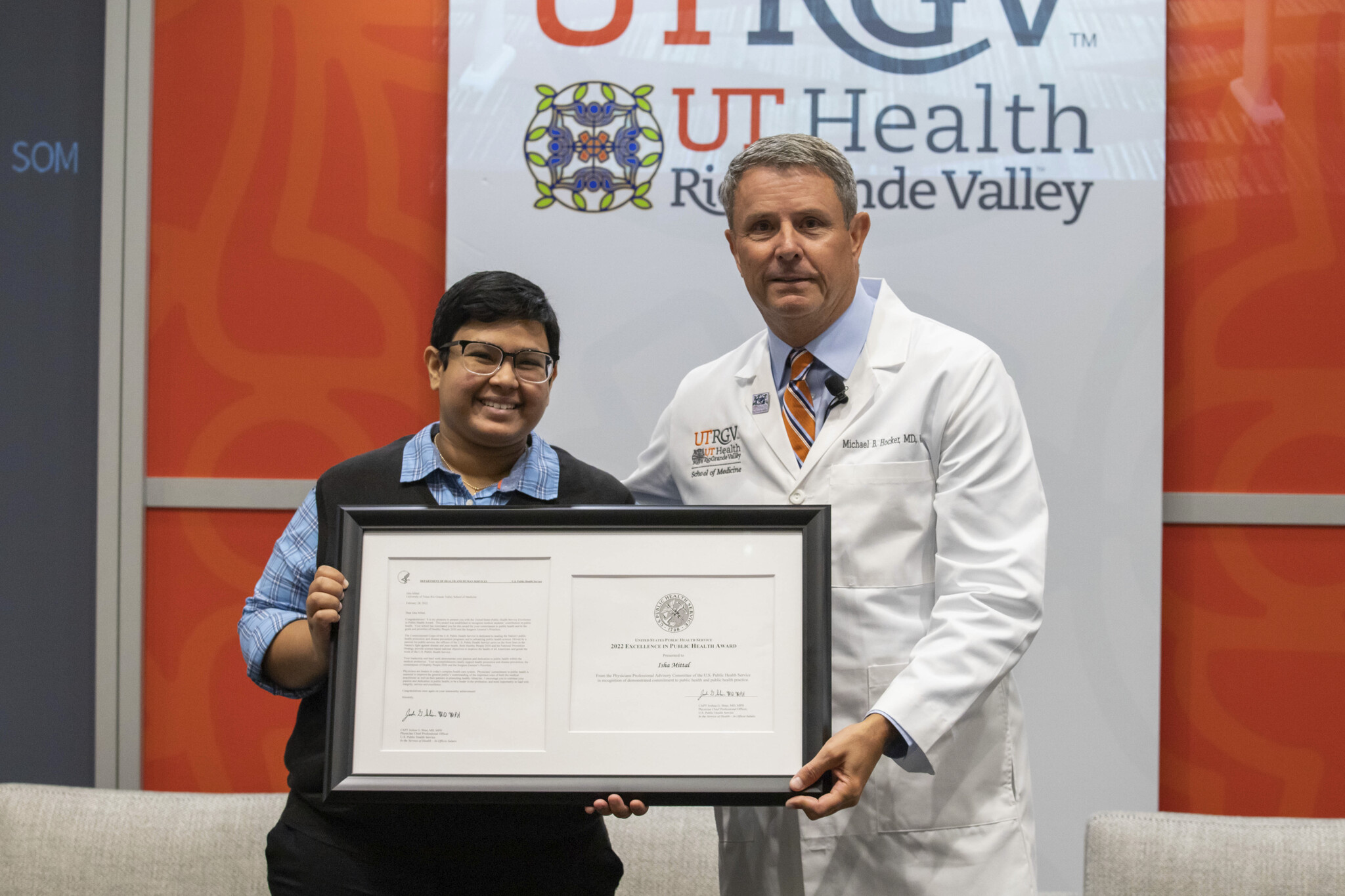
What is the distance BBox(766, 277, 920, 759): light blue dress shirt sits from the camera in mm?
1613

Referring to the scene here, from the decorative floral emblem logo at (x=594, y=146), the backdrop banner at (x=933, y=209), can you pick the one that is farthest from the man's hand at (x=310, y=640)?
the decorative floral emblem logo at (x=594, y=146)

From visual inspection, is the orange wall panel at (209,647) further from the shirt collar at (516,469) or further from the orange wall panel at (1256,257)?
the orange wall panel at (1256,257)

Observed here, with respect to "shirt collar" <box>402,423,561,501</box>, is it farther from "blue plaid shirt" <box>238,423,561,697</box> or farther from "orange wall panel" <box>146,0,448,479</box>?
"orange wall panel" <box>146,0,448,479</box>

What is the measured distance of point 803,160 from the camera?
1.52 m

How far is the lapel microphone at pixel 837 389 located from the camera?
5.16 ft

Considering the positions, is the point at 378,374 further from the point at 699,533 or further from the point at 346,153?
the point at 699,533

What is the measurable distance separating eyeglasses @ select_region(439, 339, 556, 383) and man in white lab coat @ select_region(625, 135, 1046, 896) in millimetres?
377

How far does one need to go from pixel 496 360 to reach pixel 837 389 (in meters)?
0.54

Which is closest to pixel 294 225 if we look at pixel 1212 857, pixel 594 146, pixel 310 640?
pixel 594 146

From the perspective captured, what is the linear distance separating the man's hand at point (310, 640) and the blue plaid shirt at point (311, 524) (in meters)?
0.02

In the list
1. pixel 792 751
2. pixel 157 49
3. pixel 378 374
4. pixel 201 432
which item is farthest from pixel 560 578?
pixel 157 49

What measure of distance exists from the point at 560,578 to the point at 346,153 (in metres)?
1.59

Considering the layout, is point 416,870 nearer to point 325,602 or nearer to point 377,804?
point 377,804

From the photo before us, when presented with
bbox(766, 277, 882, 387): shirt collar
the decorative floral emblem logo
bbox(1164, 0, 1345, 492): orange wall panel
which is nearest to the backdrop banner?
the decorative floral emblem logo
